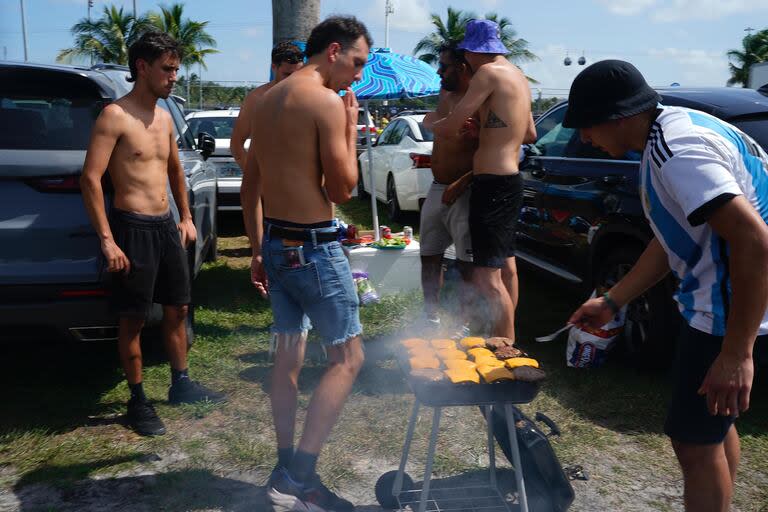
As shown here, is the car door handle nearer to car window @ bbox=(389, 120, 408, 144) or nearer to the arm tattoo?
the arm tattoo

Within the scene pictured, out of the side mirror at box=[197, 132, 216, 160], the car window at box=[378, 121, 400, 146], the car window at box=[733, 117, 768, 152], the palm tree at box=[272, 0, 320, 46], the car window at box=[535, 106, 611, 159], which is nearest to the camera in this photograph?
the car window at box=[733, 117, 768, 152]

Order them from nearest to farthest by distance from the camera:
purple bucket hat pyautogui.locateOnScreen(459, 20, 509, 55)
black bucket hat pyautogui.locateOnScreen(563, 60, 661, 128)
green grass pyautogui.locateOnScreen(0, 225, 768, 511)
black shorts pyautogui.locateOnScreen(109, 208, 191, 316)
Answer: black bucket hat pyautogui.locateOnScreen(563, 60, 661, 128) < green grass pyautogui.locateOnScreen(0, 225, 768, 511) < black shorts pyautogui.locateOnScreen(109, 208, 191, 316) < purple bucket hat pyautogui.locateOnScreen(459, 20, 509, 55)

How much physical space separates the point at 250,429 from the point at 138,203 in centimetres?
135

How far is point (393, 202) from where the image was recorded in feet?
34.5

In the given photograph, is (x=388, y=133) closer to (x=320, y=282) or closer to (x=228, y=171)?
(x=228, y=171)

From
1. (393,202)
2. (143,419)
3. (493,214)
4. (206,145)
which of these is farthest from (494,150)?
(393,202)

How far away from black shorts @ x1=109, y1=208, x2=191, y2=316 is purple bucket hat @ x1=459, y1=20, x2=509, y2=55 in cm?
205

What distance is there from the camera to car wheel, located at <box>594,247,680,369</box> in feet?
13.7

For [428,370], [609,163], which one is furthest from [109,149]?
[609,163]

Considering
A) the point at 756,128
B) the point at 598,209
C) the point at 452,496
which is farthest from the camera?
the point at 598,209

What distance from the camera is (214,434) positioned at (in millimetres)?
3723

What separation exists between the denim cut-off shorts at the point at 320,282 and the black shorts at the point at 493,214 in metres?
1.49

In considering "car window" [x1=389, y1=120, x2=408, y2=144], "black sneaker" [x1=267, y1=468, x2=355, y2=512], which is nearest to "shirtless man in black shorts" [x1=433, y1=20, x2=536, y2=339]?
"black sneaker" [x1=267, y1=468, x2=355, y2=512]

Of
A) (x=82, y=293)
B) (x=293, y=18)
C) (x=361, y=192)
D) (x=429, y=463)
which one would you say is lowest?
(x=361, y=192)
